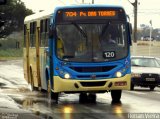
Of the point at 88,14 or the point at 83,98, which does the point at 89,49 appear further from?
the point at 83,98

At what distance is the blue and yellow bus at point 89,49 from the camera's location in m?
18.5

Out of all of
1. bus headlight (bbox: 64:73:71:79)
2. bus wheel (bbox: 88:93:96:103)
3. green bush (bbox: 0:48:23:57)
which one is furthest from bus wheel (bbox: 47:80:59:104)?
green bush (bbox: 0:48:23:57)

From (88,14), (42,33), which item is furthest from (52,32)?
(42,33)

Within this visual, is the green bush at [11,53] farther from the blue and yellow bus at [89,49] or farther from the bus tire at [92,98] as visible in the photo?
the blue and yellow bus at [89,49]

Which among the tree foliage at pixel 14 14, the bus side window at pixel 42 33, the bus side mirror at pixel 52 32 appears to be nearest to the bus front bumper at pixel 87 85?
the bus side mirror at pixel 52 32

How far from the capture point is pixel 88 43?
18.8 metres

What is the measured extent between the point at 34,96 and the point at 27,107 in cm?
486

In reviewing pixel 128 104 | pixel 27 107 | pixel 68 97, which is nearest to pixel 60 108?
pixel 27 107

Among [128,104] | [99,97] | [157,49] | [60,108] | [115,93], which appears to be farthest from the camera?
[157,49]

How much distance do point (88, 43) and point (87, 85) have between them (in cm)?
131

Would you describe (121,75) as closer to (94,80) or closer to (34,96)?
(94,80)

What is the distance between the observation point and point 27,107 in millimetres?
17703

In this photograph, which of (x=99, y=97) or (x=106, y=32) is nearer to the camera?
(x=106, y=32)

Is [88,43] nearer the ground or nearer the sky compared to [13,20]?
nearer the sky
